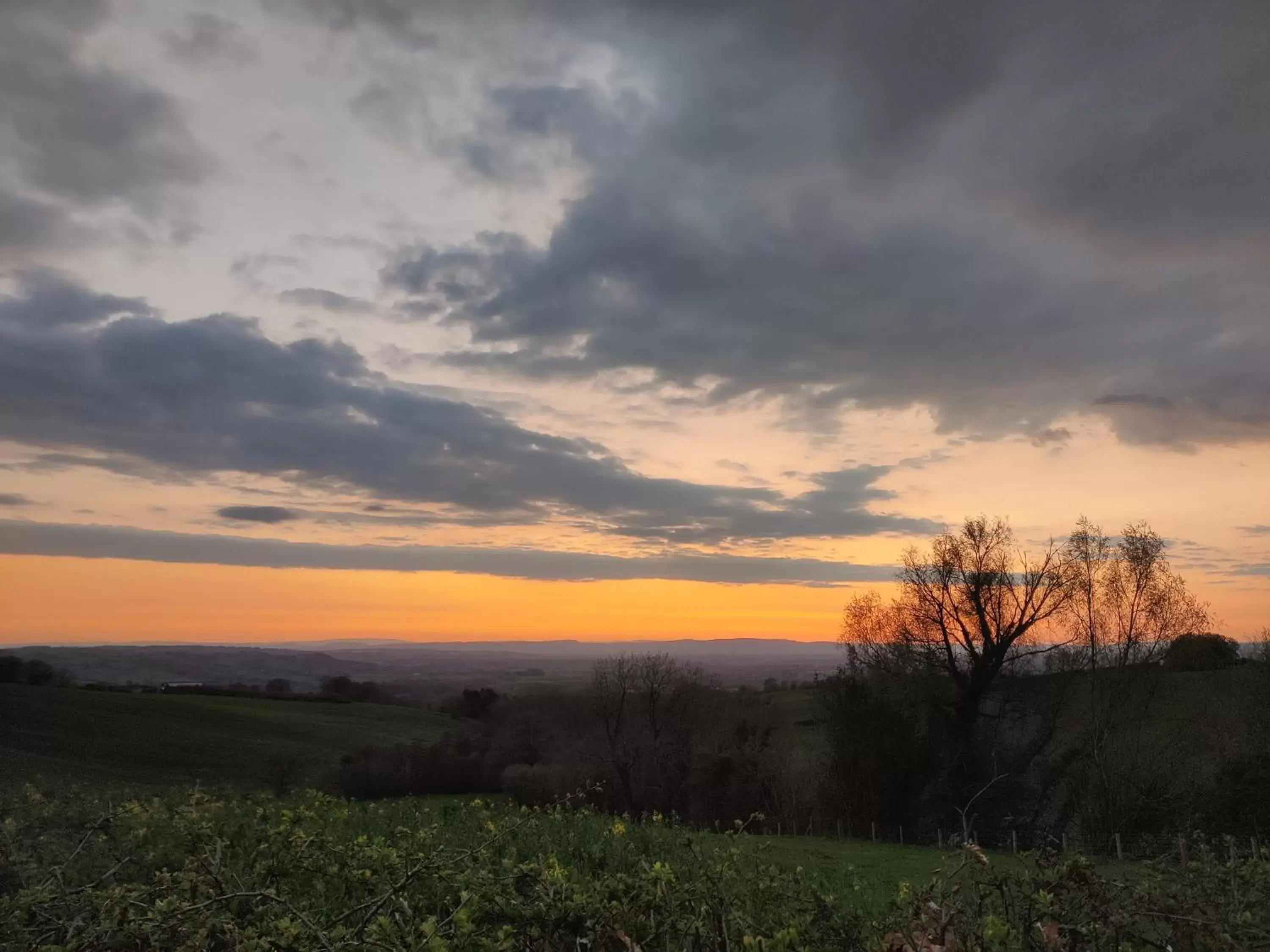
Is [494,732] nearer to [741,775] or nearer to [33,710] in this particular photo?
[741,775]

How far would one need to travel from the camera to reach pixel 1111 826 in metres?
24.9

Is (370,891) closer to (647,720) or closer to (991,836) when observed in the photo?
(991,836)

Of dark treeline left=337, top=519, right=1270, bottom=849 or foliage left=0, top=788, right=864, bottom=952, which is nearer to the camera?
foliage left=0, top=788, right=864, bottom=952

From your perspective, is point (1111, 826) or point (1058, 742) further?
point (1058, 742)

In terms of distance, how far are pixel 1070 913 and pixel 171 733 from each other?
4881 centimetres

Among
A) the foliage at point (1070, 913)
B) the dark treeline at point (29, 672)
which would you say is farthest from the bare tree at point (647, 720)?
the dark treeline at point (29, 672)

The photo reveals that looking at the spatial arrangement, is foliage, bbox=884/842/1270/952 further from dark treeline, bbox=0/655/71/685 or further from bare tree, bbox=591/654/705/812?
dark treeline, bbox=0/655/71/685

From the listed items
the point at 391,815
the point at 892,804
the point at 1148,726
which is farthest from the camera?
the point at 892,804

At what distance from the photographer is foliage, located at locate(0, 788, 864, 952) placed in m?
2.53

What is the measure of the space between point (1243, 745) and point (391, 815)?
1067 inches

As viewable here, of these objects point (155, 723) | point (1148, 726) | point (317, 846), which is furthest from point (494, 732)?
point (317, 846)

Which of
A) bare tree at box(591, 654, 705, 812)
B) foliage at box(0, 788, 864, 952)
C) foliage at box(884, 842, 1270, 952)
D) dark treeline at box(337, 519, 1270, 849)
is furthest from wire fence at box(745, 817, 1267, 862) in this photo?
foliage at box(884, 842, 1270, 952)

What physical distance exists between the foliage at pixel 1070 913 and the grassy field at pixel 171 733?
87.6 feet

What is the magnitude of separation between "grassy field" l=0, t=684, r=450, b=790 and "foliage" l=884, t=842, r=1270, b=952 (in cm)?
2669
